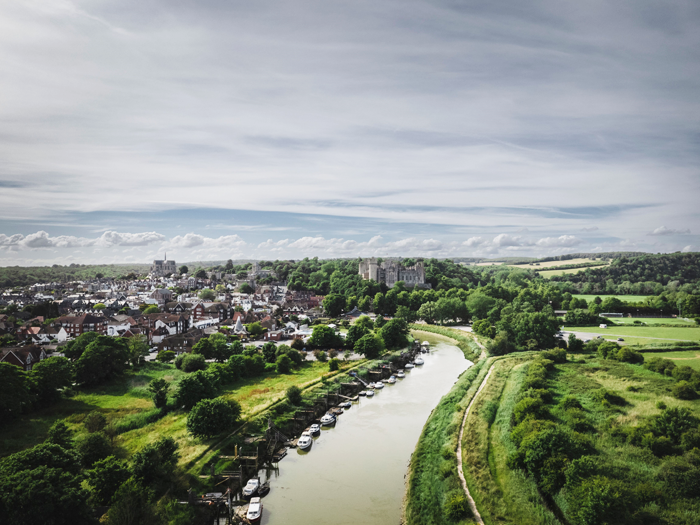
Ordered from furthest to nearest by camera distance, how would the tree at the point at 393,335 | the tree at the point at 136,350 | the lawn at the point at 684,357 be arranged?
the tree at the point at 393,335 < the tree at the point at 136,350 < the lawn at the point at 684,357

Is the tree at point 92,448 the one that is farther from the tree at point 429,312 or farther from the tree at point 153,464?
the tree at point 429,312

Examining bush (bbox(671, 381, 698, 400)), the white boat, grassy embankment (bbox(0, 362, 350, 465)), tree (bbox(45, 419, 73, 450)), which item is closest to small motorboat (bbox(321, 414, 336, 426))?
the white boat

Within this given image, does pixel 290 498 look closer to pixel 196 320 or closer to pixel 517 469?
pixel 517 469

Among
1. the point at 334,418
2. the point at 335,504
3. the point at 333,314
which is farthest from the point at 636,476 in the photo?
the point at 333,314

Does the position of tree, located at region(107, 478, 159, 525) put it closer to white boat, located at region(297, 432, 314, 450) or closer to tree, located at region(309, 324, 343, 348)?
white boat, located at region(297, 432, 314, 450)

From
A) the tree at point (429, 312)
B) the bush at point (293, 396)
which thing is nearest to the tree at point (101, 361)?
the bush at point (293, 396)

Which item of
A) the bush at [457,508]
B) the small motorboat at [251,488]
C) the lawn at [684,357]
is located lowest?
the small motorboat at [251,488]

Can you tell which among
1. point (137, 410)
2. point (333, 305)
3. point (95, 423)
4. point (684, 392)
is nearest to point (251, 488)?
point (95, 423)
